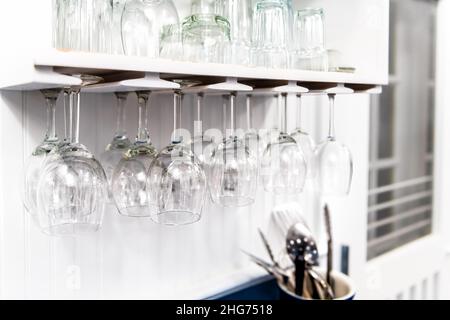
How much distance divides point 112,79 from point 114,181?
22cm

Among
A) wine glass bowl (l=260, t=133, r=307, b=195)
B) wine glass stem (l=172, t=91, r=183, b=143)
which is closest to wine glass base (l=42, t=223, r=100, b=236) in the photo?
wine glass stem (l=172, t=91, r=183, b=143)

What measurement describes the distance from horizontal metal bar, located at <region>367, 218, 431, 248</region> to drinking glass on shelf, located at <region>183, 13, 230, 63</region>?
5.03 feet

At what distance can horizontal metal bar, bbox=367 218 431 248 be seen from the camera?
2248mm

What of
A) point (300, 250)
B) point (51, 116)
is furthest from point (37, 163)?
point (300, 250)

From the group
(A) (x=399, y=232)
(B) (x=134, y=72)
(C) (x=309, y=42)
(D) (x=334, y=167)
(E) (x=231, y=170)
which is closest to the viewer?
(B) (x=134, y=72)

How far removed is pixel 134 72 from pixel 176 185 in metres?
0.24

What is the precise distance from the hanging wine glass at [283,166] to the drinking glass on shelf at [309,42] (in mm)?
177

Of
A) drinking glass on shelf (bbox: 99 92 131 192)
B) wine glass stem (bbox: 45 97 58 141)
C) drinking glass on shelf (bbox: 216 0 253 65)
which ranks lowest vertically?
drinking glass on shelf (bbox: 99 92 131 192)

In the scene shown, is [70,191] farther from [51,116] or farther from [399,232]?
[399,232]

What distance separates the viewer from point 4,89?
962 mm

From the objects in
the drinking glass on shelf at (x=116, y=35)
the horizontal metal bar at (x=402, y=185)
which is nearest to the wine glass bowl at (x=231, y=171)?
the drinking glass on shelf at (x=116, y=35)

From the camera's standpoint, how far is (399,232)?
2457 mm

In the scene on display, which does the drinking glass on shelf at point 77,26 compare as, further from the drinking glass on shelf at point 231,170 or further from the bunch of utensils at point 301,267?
the bunch of utensils at point 301,267

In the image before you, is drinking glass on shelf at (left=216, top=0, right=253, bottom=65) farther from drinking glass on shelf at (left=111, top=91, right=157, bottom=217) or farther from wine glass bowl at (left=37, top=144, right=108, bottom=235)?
wine glass bowl at (left=37, top=144, right=108, bottom=235)
